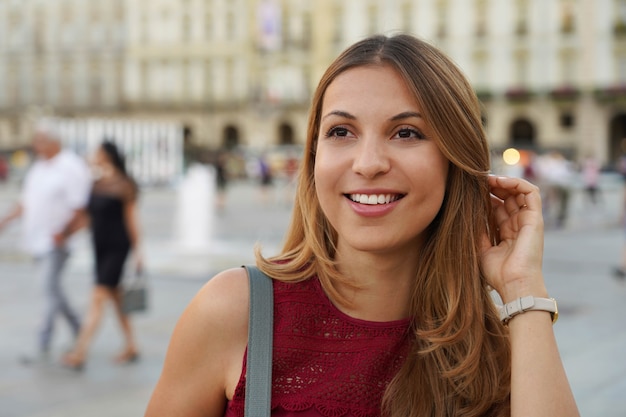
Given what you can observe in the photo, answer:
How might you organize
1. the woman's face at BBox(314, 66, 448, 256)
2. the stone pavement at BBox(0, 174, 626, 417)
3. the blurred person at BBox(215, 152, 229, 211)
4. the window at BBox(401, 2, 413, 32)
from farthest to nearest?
the window at BBox(401, 2, 413, 32)
the blurred person at BBox(215, 152, 229, 211)
the stone pavement at BBox(0, 174, 626, 417)
the woman's face at BBox(314, 66, 448, 256)

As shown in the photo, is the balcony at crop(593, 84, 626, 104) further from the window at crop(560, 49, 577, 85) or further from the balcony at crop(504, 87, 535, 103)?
the balcony at crop(504, 87, 535, 103)

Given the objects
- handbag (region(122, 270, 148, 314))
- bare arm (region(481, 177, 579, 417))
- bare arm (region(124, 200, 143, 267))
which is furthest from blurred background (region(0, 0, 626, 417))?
bare arm (region(481, 177, 579, 417))

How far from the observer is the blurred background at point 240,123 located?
7672mm

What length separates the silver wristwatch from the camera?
5.85ft

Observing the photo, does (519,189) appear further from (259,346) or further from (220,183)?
(220,183)

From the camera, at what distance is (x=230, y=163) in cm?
4456

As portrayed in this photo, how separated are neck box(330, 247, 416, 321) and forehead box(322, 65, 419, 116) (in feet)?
1.02

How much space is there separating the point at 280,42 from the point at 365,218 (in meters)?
57.2

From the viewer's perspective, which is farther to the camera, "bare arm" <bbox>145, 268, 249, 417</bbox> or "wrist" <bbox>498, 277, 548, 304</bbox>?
"wrist" <bbox>498, 277, 548, 304</bbox>

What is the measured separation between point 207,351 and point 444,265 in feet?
1.68

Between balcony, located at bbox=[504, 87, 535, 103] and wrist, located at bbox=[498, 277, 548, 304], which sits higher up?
balcony, located at bbox=[504, 87, 535, 103]

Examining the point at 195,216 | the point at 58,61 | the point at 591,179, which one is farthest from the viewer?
the point at 58,61

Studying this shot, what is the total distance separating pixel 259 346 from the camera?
5.47ft

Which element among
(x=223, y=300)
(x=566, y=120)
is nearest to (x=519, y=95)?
(x=566, y=120)
